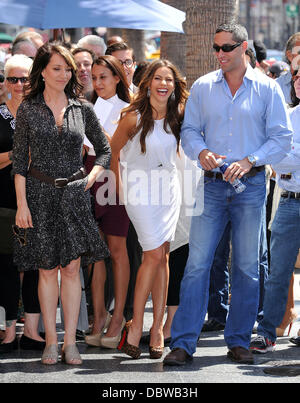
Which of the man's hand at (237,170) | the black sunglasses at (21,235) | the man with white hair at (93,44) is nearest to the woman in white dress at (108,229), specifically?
the black sunglasses at (21,235)

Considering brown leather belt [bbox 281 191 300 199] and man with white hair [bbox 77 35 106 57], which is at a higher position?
man with white hair [bbox 77 35 106 57]

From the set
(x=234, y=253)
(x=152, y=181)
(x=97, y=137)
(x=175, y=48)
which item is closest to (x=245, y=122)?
(x=152, y=181)

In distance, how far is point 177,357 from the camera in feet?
20.1

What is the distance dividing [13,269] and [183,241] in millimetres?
1267

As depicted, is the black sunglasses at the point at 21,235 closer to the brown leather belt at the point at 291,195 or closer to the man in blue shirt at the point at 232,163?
the man in blue shirt at the point at 232,163

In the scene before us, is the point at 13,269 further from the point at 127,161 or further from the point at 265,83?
the point at 265,83

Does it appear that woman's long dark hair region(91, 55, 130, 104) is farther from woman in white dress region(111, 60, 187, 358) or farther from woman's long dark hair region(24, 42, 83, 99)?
woman's long dark hair region(24, 42, 83, 99)

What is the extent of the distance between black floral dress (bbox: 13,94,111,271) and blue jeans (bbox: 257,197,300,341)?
1360 mm

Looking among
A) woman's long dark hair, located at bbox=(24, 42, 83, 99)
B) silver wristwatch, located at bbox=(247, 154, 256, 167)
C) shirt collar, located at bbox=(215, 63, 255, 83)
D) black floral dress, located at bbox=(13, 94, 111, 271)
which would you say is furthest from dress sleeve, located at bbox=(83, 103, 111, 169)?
silver wristwatch, located at bbox=(247, 154, 256, 167)

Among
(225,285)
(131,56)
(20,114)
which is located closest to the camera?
(20,114)

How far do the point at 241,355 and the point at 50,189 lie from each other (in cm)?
169

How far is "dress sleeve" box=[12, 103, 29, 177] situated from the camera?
615cm

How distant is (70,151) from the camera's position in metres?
6.21

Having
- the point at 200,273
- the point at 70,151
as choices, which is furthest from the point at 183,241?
the point at 70,151
